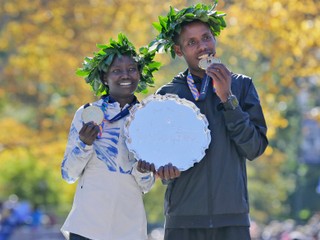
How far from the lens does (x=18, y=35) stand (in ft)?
69.2

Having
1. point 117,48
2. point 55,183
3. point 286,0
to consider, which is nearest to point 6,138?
point 55,183

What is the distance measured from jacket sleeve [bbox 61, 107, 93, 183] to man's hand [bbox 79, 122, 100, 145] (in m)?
0.05

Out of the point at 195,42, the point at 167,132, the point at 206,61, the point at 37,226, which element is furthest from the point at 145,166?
the point at 37,226

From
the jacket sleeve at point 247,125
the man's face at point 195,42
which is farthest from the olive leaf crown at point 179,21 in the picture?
the jacket sleeve at point 247,125

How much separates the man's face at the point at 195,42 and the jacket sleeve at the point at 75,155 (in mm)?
800

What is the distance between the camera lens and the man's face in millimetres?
6215

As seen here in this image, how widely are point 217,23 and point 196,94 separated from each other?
545 millimetres

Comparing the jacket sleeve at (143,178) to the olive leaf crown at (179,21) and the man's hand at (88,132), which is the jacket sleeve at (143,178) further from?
the olive leaf crown at (179,21)

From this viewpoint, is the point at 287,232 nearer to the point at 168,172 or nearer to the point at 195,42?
the point at 195,42

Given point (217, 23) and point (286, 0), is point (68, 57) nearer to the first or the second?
point (286, 0)

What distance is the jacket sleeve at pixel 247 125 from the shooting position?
5.92 m

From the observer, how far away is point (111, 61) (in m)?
6.55

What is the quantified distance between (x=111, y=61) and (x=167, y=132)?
2.25 feet

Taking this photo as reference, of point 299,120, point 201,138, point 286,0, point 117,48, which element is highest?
point 299,120
